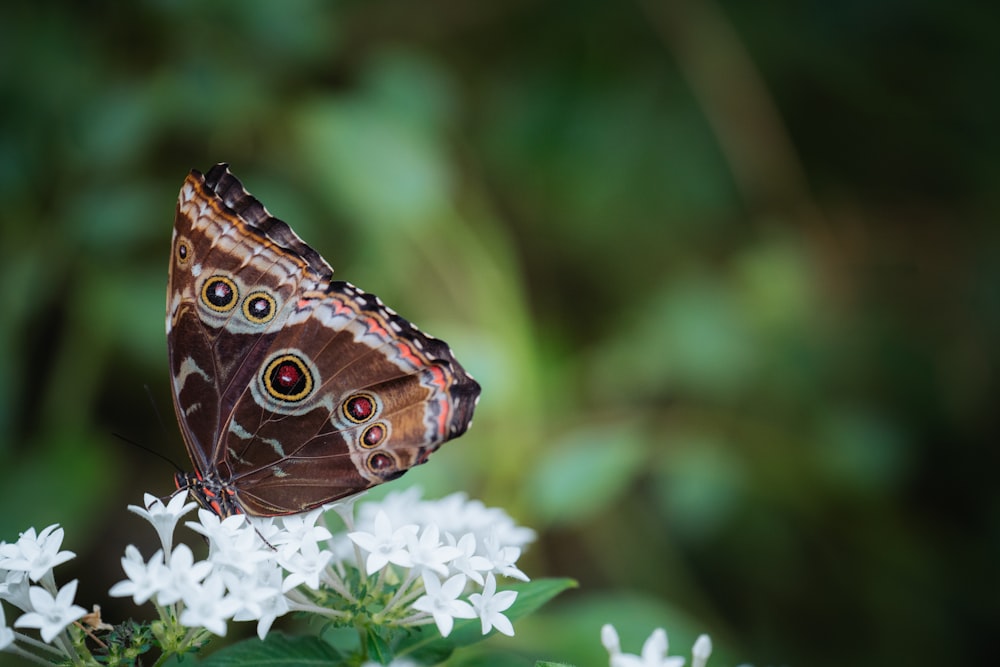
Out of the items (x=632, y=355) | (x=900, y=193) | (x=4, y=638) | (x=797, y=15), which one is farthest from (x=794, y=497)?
(x=4, y=638)

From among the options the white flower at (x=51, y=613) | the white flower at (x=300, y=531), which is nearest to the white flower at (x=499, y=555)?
the white flower at (x=300, y=531)

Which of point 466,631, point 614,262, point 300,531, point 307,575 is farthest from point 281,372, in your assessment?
point 614,262

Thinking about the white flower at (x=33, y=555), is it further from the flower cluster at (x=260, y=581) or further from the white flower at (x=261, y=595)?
the white flower at (x=261, y=595)

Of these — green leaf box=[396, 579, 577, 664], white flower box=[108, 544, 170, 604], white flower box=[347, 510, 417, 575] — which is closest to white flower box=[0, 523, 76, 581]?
white flower box=[108, 544, 170, 604]

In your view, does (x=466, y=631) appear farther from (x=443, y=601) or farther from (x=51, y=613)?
(x=51, y=613)

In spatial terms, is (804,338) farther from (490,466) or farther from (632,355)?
(490,466)

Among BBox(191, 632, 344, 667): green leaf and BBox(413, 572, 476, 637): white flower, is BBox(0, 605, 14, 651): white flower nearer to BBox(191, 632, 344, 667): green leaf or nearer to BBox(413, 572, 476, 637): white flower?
BBox(191, 632, 344, 667): green leaf
